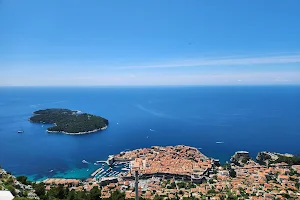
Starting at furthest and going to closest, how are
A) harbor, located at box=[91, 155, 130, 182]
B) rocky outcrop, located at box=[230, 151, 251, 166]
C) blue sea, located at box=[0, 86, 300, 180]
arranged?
blue sea, located at box=[0, 86, 300, 180], rocky outcrop, located at box=[230, 151, 251, 166], harbor, located at box=[91, 155, 130, 182]

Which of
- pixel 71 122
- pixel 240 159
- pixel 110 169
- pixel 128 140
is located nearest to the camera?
pixel 110 169

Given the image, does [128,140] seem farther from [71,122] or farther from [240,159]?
[240,159]

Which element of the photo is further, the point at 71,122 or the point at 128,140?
the point at 71,122

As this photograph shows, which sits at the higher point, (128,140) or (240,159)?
(240,159)

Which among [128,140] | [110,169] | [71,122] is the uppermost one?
[71,122]

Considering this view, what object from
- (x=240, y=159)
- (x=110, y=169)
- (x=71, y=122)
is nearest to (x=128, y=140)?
(x=110, y=169)

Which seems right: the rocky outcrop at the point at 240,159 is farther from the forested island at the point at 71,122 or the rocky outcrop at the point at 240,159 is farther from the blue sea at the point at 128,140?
the forested island at the point at 71,122

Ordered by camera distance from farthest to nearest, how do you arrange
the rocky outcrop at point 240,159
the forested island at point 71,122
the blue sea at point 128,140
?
the forested island at point 71,122 → the blue sea at point 128,140 → the rocky outcrop at point 240,159

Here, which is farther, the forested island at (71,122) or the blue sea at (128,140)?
the forested island at (71,122)

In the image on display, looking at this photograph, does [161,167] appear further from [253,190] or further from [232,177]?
[253,190]

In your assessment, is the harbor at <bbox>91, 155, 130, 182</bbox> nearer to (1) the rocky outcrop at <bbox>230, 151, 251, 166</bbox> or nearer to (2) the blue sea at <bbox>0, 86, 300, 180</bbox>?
(2) the blue sea at <bbox>0, 86, 300, 180</bbox>

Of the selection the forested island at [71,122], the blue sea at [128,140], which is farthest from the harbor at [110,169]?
the forested island at [71,122]

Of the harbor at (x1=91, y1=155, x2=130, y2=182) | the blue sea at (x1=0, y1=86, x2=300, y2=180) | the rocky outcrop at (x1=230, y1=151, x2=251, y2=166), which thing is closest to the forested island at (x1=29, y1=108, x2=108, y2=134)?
the blue sea at (x1=0, y1=86, x2=300, y2=180)
